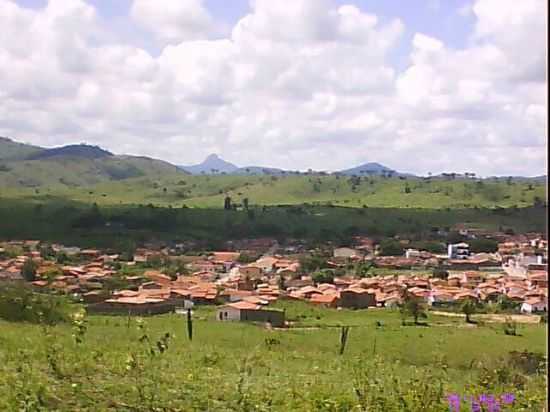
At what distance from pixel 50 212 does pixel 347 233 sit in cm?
4224

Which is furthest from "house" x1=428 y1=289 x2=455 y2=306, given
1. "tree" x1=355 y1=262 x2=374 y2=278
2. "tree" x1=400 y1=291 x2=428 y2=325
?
"tree" x1=355 y1=262 x2=374 y2=278

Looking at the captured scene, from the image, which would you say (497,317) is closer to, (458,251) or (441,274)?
(441,274)

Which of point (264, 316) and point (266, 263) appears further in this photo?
point (266, 263)

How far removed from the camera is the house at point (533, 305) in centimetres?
5372

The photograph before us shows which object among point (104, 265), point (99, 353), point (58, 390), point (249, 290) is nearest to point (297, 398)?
point (58, 390)

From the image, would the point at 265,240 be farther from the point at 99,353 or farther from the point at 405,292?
the point at 99,353

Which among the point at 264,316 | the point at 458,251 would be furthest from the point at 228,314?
the point at 458,251

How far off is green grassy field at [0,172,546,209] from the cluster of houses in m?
39.9

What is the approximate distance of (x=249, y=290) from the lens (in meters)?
59.0

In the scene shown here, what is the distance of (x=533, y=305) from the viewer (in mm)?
54562

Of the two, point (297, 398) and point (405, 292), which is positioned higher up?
point (297, 398)

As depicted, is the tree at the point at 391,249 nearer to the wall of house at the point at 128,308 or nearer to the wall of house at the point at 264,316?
the wall of house at the point at 128,308

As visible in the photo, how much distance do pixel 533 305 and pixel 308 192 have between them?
107 metres

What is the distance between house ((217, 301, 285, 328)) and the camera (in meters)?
40.6
